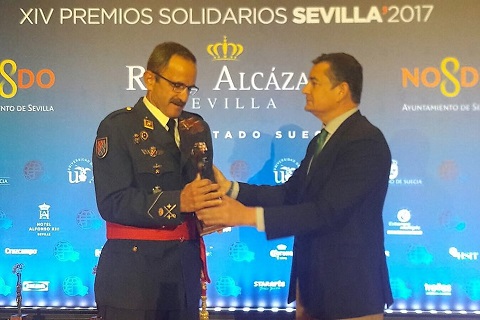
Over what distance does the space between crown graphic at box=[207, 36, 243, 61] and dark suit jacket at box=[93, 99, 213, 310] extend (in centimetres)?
130

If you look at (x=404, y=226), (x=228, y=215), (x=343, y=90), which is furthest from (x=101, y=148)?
(x=404, y=226)

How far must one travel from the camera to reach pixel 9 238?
321cm

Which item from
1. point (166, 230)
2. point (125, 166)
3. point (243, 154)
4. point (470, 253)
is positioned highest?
point (243, 154)

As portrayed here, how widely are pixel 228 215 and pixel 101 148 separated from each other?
529 mm

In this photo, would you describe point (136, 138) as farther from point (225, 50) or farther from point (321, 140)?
point (225, 50)

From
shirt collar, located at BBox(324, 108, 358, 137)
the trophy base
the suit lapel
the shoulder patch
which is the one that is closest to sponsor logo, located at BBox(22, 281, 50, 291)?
the trophy base

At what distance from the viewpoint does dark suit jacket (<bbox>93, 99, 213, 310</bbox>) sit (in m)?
1.83

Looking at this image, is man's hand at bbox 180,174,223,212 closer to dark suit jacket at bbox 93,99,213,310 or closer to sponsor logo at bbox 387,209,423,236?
dark suit jacket at bbox 93,99,213,310

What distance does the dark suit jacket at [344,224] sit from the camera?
6.29ft

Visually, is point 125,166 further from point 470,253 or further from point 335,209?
point 470,253

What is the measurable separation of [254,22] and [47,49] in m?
1.27

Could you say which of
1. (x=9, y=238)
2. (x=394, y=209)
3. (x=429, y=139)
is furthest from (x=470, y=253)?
(x=9, y=238)

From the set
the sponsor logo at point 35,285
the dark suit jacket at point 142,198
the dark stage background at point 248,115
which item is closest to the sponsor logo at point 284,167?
the dark stage background at point 248,115

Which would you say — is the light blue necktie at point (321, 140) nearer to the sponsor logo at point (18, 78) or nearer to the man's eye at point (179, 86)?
the man's eye at point (179, 86)
